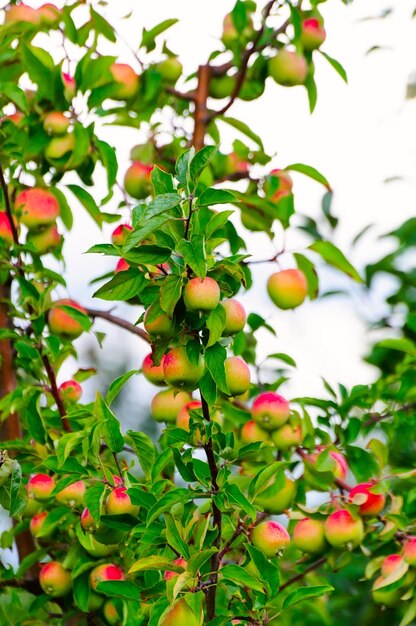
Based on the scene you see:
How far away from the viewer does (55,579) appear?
1.68m

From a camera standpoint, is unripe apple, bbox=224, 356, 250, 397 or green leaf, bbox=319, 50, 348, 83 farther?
green leaf, bbox=319, 50, 348, 83

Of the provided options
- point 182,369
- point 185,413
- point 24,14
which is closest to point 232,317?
point 182,369

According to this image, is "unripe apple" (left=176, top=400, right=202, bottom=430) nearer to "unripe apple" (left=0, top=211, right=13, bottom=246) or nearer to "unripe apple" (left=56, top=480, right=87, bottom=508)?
"unripe apple" (left=56, top=480, right=87, bottom=508)

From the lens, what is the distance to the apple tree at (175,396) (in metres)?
1.19

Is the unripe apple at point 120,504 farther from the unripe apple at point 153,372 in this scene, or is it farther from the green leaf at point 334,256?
the green leaf at point 334,256

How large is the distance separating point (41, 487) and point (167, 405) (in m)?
0.25

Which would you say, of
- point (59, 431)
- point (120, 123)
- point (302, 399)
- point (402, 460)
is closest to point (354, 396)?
point (302, 399)

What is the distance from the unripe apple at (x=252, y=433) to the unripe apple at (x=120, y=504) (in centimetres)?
53

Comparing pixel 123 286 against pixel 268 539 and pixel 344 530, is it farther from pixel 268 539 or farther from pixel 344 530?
pixel 344 530

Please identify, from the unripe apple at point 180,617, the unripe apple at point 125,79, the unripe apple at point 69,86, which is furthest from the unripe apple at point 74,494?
the unripe apple at point 125,79

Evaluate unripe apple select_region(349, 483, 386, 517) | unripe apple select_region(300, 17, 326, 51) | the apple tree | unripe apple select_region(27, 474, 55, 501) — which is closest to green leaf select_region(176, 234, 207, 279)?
the apple tree

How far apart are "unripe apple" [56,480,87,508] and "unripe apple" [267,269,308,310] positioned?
0.62 meters

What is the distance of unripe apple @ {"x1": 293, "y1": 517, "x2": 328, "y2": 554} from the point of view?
5.71ft

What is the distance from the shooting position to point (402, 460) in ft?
9.30
